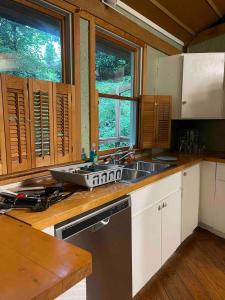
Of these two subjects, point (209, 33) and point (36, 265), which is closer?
point (36, 265)

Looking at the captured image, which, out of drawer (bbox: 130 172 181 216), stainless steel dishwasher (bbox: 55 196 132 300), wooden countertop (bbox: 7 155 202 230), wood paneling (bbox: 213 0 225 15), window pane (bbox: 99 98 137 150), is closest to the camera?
wooden countertop (bbox: 7 155 202 230)

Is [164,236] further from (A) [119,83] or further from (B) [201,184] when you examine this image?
(A) [119,83]

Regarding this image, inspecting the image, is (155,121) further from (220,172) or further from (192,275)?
(192,275)

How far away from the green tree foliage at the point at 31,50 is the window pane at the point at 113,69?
0.46 m

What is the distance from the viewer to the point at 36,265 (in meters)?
0.65

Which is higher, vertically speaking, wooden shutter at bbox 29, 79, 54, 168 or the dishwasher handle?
wooden shutter at bbox 29, 79, 54, 168

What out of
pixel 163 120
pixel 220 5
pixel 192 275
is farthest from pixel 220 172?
pixel 220 5

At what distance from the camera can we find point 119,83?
2371 millimetres

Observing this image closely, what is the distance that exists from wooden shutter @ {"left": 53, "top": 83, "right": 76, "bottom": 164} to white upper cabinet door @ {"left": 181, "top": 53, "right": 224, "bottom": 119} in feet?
5.01

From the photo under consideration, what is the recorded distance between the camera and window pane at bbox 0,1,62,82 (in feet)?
4.71

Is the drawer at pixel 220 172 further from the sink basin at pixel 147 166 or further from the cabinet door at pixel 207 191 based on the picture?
the sink basin at pixel 147 166

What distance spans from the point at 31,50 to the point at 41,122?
0.52m

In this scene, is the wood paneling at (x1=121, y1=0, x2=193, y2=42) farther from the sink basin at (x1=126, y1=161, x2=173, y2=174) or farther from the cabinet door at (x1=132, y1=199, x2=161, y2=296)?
the cabinet door at (x1=132, y1=199, x2=161, y2=296)

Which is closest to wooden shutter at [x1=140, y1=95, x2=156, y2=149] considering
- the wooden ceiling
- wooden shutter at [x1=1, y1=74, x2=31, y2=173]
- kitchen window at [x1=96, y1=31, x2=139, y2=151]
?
kitchen window at [x1=96, y1=31, x2=139, y2=151]
